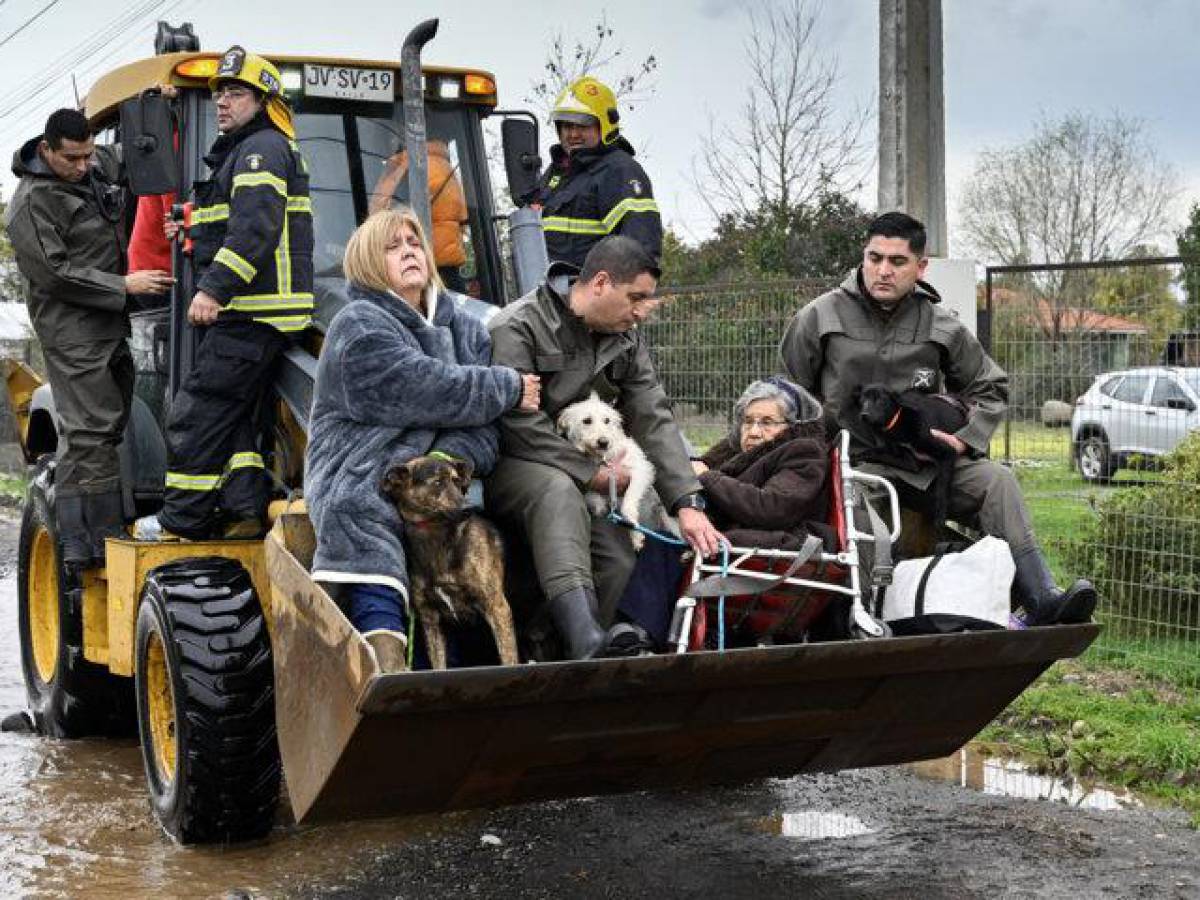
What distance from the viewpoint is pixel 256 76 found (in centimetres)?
602

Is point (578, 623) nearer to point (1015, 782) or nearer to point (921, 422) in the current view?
point (921, 422)

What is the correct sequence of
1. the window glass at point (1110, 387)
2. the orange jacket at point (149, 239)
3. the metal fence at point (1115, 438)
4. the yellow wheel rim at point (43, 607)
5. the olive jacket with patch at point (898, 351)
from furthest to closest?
the window glass at point (1110, 387) < the metal fence at point (1115, 438) < the yellow wheel rim at point (43, 607) < the orange jacket at point (149, 239) < the olive jacket with patch at point (898, 351)

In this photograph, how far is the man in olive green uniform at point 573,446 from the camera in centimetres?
493

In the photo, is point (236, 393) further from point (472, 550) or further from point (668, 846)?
point (668, 846)

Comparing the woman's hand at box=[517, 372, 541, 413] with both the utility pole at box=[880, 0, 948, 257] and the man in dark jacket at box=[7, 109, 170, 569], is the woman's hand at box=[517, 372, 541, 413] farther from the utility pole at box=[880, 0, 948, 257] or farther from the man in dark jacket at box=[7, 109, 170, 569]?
the utility pole at box=[880, 0, 948, 257]

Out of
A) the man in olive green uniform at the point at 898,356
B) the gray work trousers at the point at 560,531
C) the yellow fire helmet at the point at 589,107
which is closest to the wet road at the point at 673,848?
the gray work trousers at the point at 560,531

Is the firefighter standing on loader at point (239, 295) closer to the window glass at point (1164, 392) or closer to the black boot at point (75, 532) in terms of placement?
the black boot at point (75, 532)

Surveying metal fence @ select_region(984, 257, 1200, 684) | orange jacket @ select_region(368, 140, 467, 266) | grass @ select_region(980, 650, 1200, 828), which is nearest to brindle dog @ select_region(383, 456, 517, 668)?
orange jacket @ select_region(368, 140, 467, 266)

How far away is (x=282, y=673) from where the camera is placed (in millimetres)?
4902

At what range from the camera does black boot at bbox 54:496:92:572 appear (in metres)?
6.92

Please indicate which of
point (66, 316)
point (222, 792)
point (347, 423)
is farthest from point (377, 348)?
point (66, 316)

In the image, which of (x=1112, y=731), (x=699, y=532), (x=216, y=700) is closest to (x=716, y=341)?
(x=1112, y=731)

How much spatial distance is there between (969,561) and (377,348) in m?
2.00

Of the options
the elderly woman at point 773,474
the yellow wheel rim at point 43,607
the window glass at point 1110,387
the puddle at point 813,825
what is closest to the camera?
the elderly woman at point 773,474
